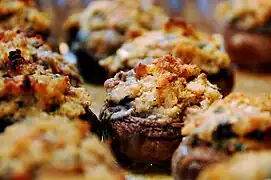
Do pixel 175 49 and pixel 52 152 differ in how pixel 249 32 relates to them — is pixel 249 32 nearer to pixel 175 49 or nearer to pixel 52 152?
pixel 175 49

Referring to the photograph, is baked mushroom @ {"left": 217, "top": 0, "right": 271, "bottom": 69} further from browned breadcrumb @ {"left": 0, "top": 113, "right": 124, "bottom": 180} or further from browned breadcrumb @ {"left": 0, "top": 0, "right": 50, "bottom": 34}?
browned breadcrumb @ {"left": 0, "top": 113, "right": 124, "bottom": 180}

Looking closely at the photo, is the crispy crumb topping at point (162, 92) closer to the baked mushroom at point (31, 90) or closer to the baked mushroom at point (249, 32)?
the baked mushroom at point (31, 90)

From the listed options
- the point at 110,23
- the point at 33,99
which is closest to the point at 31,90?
the point at 33,99

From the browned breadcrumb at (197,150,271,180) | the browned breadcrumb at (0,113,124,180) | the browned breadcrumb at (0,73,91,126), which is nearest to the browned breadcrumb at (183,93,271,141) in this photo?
the browned breadcrumb at (197,150,271,180)

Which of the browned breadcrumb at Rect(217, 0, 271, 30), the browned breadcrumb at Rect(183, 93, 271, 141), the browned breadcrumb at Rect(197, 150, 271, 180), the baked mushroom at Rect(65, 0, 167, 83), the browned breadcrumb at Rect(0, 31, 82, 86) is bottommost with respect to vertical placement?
the browned breadcrumb at Rect(197, 150, 271, 180)

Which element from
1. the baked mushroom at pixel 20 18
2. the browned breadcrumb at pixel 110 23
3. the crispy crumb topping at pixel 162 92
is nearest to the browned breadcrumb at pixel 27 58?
the crispy crumb topping at pixel 162 92
